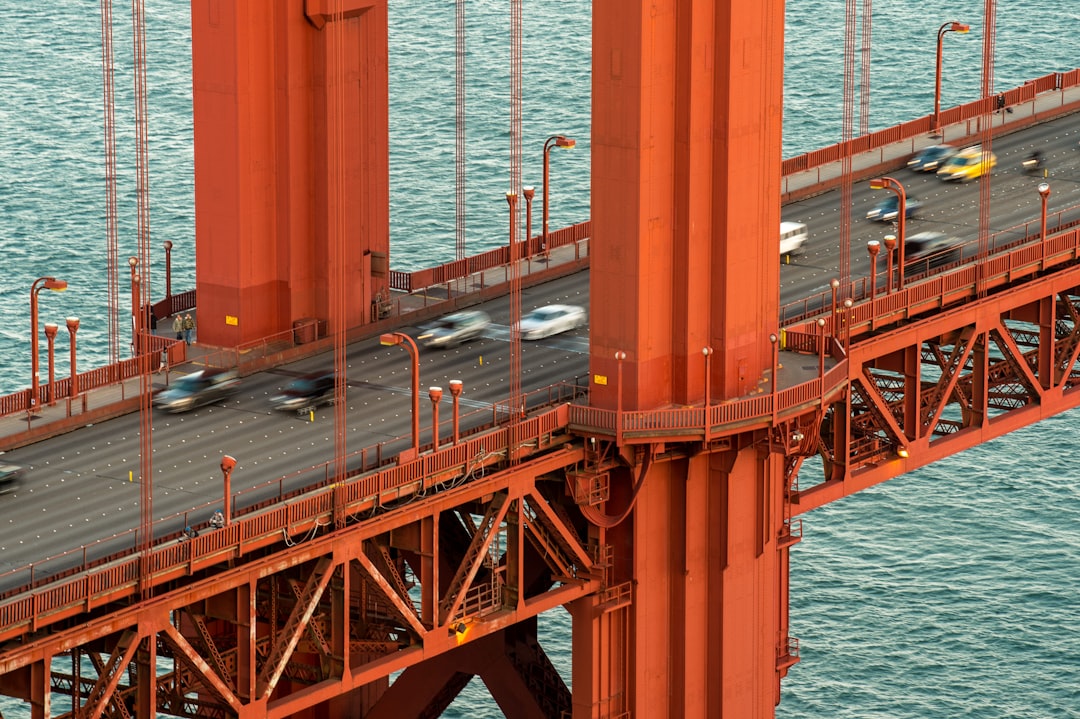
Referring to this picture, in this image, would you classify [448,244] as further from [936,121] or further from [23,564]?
[23,564]

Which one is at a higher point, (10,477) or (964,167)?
(964,167)

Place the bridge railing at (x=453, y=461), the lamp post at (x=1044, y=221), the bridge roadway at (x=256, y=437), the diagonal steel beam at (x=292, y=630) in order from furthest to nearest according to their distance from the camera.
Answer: the lamp post at (x=1044, y=221) → the bridge roadway at (x=256, y=437) → the diagonal steel beam at (x=292, y=630) → the bridge railing at (x=453, y=461)

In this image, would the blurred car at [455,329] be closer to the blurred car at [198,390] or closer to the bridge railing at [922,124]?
the blurred car at [198,390]

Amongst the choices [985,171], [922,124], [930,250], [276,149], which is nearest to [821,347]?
[930,250]

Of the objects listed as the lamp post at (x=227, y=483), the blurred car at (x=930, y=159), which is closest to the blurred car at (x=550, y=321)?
the lamp post at (x=227, y=483)

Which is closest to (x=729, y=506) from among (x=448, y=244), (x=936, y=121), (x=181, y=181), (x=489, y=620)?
(x=489, y=620)

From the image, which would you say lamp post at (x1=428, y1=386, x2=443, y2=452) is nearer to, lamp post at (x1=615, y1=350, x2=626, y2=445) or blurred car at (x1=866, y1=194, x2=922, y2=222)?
lamp post at (x1=615, y1=350, x2=626, y2=445)

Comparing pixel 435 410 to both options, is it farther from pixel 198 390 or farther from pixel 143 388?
pixel 198 390
